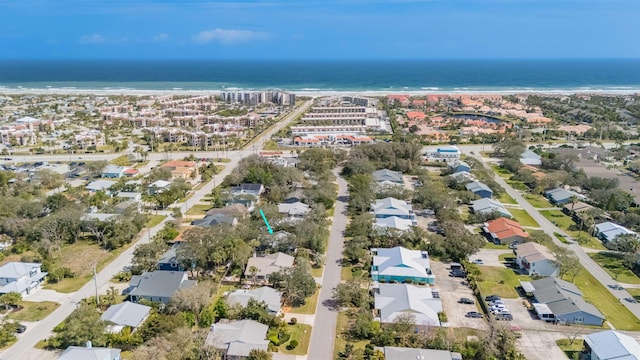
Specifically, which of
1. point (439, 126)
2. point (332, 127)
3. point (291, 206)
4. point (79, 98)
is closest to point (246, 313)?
point (291, 206)

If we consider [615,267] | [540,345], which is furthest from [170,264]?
[615,267]

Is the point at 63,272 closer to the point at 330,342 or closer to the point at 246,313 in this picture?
the point at 246,313

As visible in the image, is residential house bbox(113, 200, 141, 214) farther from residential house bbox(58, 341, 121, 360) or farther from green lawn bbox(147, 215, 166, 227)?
residential house bbox(58, 341, 121, 360)

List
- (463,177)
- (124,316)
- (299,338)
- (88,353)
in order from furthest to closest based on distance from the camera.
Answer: (463,177) → (124,316) → (299,338) → (88,353)

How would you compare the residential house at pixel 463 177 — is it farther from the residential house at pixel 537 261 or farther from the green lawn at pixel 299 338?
the green lawn at pixel 299 338

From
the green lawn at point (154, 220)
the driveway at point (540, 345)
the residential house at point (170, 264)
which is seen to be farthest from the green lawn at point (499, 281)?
the green lawn at point (154, 220)

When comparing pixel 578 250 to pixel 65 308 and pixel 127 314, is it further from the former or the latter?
pixel 65 308
